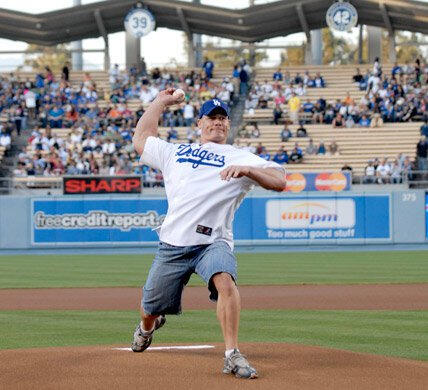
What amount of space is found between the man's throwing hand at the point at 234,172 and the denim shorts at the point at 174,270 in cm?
64

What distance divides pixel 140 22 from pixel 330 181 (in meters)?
14.5

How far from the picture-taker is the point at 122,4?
43500mm

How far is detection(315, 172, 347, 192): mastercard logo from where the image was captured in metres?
32.4

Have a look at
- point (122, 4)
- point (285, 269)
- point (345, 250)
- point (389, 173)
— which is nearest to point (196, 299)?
point (285, 269)

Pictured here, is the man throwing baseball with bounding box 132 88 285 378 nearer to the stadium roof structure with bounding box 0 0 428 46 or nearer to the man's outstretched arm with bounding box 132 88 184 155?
the man's outstretched arm with bounding box 132 88 184 155

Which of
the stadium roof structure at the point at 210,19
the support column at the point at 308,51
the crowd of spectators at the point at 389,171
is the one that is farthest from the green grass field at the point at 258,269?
the support column at the point at 308,51

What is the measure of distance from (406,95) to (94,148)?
38.8 ft

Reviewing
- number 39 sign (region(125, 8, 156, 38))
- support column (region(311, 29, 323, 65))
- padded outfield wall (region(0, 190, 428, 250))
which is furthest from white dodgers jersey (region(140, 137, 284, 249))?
support column (region(311, 29, 323, 65))

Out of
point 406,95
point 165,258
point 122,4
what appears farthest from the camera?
point 122,4

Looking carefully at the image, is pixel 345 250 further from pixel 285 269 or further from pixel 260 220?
pixel 285 269

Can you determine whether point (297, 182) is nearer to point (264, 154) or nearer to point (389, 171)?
point (264, 154)

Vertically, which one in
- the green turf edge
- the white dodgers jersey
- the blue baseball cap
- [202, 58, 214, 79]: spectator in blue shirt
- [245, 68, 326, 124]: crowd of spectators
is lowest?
the green turf edge

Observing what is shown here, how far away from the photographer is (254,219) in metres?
32.6

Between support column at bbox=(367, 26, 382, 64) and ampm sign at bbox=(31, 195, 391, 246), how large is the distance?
1411cm
